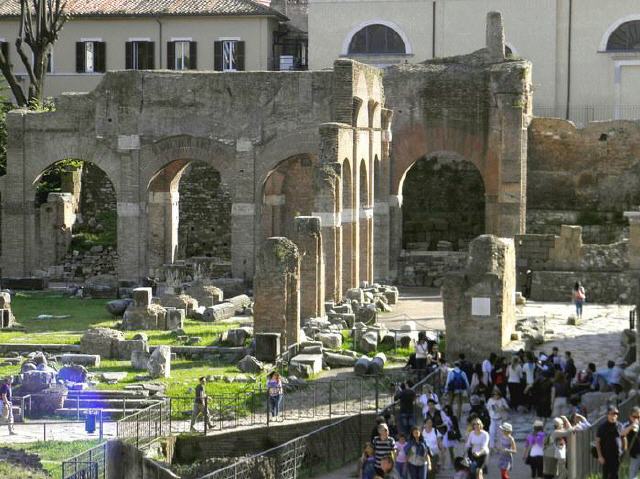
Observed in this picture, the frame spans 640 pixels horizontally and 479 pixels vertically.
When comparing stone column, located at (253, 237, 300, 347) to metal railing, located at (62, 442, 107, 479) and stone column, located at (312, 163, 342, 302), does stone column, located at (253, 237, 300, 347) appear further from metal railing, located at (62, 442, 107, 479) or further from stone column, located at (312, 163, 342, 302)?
metal railing, located at (62, 442, 107, 479)

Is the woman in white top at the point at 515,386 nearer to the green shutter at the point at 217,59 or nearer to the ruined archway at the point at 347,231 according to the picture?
the ruined archway at the point at 347,231

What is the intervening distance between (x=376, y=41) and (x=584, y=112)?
7.24 meters

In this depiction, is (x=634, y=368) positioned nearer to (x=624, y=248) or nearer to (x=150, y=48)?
(x=624, y=248)

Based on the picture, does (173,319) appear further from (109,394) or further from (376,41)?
(376,41)

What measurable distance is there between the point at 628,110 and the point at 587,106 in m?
1.30

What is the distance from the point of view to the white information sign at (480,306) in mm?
29219

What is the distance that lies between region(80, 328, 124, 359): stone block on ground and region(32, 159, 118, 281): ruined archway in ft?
42.8

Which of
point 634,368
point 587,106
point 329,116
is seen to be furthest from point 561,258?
point 634,368

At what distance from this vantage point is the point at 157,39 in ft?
185

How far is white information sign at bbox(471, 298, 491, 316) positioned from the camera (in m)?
29.2

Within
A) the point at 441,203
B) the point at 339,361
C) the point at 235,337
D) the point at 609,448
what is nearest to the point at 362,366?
the point at 339,361

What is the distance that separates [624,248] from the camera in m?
40.4

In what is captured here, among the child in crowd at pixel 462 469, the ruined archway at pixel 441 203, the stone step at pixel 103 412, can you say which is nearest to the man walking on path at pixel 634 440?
the child in crowd at pixel 462 469

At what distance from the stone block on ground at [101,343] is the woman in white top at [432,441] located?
34.8 ft
